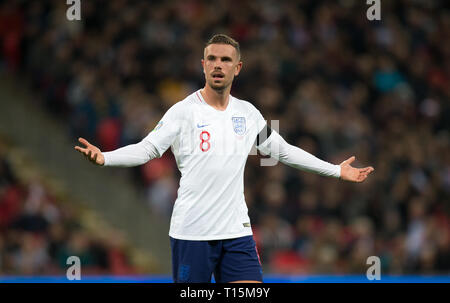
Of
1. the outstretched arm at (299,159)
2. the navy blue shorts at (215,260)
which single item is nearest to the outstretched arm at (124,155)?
the navy blue shorts at (215,260)

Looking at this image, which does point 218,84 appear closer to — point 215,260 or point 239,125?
point 239,125

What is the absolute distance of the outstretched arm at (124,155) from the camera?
5270 millimetres

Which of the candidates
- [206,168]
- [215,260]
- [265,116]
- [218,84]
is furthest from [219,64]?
[265,116]

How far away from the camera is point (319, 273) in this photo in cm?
1133

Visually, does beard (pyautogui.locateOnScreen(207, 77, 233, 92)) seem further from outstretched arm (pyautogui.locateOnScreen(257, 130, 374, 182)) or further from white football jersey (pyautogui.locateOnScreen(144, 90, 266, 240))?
outstretched arm (pyautogui.locateOnScreen(257, 130, 374, 182))

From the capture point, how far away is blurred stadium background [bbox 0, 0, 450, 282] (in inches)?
452

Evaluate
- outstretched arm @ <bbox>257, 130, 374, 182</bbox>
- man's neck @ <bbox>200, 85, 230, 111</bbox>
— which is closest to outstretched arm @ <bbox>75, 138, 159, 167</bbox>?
man's neck @ <bbox>200, 85, 230, 111</bbox>

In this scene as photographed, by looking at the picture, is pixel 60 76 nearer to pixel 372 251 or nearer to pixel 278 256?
pixel 278 256

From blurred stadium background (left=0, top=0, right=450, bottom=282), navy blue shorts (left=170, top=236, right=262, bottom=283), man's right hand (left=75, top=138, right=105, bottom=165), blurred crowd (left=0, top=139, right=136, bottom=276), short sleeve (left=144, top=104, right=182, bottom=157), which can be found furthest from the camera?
blurred stadium background (left=0, top=0, right=450, bottom=282)

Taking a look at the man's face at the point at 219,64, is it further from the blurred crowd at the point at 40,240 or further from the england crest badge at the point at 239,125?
the blurred crowd at the point at 40,240

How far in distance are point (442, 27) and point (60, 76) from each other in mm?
7282
